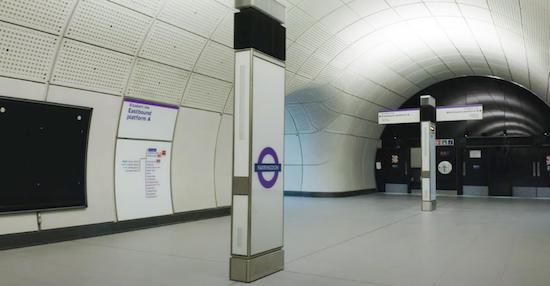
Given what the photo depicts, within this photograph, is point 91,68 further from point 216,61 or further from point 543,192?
point 543,192

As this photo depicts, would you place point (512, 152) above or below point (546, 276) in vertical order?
above

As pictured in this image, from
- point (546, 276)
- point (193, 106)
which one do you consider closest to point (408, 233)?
point (546, 276)

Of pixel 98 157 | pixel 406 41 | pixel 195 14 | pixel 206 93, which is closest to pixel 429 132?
pixel 406 41

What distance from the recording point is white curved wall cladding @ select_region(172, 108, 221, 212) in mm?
10109

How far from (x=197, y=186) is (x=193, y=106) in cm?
191

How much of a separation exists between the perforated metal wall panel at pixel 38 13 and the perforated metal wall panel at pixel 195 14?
179 cm

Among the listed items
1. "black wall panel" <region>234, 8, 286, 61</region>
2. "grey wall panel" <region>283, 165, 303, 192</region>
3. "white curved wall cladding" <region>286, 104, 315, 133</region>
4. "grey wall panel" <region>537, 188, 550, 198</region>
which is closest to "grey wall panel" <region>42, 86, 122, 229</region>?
"black wall panel" <region>234, 8, 286, 61</region>

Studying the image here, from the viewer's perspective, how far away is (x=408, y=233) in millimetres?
8664

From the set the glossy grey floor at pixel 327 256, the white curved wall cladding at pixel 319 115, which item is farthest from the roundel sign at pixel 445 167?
the glossy grey floor at pixel 327 256

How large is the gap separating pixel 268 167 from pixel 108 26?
4108 mm

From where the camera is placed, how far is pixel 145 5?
7.73 m

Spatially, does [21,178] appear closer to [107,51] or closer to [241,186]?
[107,51]

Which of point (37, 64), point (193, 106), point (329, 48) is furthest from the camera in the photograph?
point (329, 48)

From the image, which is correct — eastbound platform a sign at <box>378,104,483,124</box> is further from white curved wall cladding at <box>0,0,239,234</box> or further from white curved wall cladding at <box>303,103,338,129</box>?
white curved wall cladding at <box>0,0,239,234</box>
